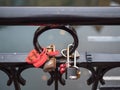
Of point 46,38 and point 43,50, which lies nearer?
point 43,50

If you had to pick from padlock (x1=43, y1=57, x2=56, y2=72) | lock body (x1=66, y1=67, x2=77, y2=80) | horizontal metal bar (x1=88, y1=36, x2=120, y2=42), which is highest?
horizontal metal bar (x1=88, y1=36, x2=120, y2=42)

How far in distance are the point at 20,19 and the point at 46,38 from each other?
18.9 ft

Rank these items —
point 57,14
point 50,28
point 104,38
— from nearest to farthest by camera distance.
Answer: point 57,14 → point 50,28 → point 104,38

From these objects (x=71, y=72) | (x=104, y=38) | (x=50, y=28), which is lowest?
(x=71, y=72)

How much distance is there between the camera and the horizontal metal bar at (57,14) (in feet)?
2.97

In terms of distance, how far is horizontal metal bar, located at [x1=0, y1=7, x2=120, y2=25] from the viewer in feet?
2.97

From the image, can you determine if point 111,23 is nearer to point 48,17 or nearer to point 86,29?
point 48,17

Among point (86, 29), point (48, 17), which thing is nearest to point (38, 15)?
point (48, 17)

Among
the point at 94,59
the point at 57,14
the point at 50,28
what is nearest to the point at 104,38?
the point at 94,59

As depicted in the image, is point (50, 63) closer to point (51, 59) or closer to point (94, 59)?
point (51, 59)

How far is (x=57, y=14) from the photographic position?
91 cm

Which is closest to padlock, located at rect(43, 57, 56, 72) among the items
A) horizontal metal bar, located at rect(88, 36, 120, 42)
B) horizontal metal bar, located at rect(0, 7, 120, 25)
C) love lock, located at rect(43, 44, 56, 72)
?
Result: love lock, located at rect(43, 44, 56, 72)

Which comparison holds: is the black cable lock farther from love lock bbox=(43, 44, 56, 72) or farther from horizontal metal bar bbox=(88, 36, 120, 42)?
horizontal metal bar bbox=(88, 36, 120, 42)

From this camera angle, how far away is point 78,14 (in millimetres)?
911
